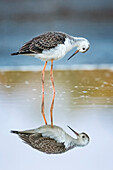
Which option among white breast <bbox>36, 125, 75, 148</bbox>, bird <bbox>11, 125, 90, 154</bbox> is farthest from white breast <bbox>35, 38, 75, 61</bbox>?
bird <bbox>11, 125, 90, 154</bbox>

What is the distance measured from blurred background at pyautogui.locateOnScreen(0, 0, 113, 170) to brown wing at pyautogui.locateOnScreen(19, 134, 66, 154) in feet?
0.34

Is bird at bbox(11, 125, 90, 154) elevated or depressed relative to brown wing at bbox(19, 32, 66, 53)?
depressed

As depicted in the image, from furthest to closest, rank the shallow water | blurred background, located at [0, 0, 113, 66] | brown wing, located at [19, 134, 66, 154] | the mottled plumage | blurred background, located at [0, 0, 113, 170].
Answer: blurred background, located at [0, 0, 113, 66] → the mottled plumage → brown wing, located at [19, 134, 66, 154] → blurred background, located at [0, 0, 113, 170] → the shallow water

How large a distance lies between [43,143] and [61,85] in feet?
10.5

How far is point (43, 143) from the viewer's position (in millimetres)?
4699

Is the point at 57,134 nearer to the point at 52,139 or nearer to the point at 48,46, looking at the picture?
the point at 52,139

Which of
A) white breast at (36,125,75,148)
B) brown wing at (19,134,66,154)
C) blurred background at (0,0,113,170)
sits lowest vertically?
brown wing at (19,134,66,154)

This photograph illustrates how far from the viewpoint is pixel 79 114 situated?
572cm

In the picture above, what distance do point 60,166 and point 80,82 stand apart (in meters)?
4.13

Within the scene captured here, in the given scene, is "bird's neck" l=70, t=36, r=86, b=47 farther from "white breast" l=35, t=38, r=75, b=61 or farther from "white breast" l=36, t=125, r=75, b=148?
"white breast" l=36, t=125, r=75, b=148

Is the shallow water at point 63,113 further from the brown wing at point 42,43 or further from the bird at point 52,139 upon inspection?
the brown wing at point 42,43

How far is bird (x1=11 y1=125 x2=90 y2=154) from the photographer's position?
4.58 metres

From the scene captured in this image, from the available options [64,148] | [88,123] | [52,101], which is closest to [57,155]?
[64,148]

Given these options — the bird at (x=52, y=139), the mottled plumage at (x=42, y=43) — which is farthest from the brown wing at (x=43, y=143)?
the mottled plumage at (x=42, y=43)
